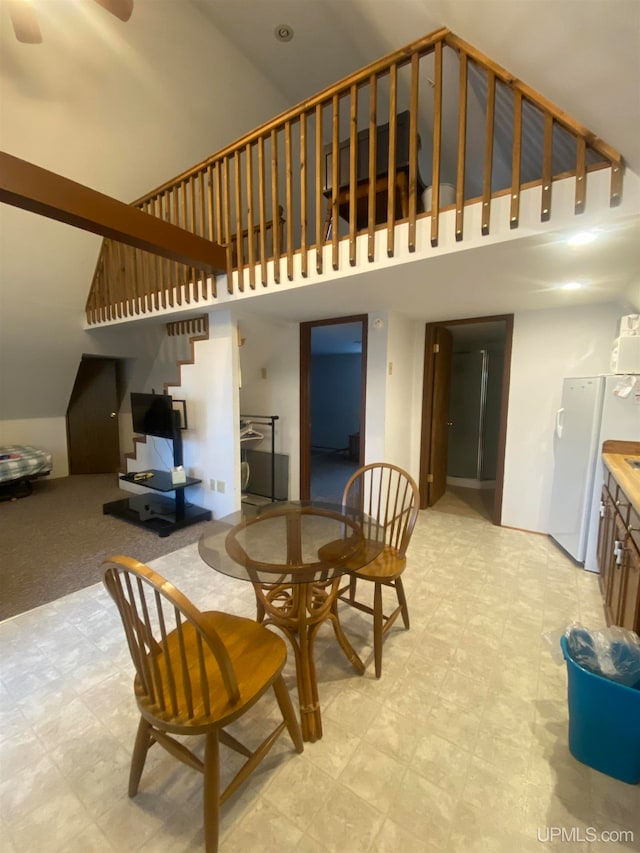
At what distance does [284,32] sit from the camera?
135 inches

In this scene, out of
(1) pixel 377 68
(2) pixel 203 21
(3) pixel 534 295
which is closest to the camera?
(1) pixel 377 68

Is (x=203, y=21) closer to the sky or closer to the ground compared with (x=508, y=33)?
closer to the sky

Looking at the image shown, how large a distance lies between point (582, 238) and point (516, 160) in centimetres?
47

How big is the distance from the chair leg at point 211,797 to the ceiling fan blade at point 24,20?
135 inches

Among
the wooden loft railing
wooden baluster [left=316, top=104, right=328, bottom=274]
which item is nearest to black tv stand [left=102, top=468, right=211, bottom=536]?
the wooden loft railing

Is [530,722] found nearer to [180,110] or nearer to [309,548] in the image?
[309,548]

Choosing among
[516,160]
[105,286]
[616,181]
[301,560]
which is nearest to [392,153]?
[516,160]

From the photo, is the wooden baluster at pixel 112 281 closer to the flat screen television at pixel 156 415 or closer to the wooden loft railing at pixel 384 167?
the wooden loft railing at pixel 384 167

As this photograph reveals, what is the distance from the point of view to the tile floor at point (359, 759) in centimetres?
108

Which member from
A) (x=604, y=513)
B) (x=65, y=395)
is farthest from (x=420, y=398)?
(x=65, y=395)

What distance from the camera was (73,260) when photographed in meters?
3.62

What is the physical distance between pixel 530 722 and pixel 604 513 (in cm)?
147

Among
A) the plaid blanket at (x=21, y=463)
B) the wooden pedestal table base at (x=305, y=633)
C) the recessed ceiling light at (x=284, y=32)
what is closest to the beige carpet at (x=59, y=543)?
the plaid blanket at (x=21, y=463)

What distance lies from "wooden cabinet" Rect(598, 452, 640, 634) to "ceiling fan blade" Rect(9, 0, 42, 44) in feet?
12.7
